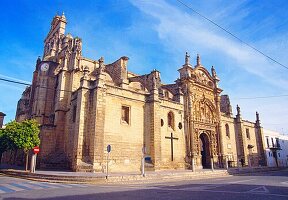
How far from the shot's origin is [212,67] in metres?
33.0

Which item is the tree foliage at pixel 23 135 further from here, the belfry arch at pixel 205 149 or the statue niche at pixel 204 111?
the belfry arch at pixel 205 149

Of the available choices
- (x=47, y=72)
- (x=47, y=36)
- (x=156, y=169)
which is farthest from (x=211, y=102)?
(x=47, y=36)

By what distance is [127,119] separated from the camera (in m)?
20.8

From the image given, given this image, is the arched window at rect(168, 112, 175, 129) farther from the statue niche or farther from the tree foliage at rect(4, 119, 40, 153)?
the tree foliage at rect(4, 119, 40, 153)

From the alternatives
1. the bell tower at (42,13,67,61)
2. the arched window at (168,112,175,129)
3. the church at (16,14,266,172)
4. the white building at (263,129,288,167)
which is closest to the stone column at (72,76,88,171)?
the church at (16,14,266,172)

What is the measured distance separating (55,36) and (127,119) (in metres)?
26.2

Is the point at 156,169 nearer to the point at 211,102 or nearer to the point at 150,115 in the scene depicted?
the point at 150,115

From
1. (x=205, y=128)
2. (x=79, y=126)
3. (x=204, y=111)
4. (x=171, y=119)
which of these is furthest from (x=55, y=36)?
(x=205, y=128)

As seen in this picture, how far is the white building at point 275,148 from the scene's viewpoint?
129ft

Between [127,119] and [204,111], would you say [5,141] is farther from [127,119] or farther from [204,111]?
[204,111]

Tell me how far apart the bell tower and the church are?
0.69 meters

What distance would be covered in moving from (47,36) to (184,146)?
113ft

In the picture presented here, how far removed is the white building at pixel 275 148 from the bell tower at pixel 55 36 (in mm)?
38464

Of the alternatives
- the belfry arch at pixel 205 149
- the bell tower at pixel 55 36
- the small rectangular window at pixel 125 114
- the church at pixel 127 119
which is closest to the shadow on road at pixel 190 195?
the church at pixel 127 119
